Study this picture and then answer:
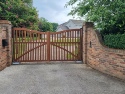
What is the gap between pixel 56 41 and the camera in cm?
963

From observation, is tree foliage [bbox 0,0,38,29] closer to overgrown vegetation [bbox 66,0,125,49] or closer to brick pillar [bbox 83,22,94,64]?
brick pillar [bbox 83,22,94,64]

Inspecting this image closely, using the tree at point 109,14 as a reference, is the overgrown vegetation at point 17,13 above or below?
above

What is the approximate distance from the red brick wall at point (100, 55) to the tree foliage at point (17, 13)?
8.38 meters

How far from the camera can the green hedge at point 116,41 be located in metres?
6.14

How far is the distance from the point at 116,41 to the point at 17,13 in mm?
11926

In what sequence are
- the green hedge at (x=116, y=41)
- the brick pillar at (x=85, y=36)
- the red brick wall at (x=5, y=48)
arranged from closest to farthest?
the green hedge at (x=116, y=41) → the red brick wall at (x=5, y=48) → the brick pillar at (x=85, y=36)

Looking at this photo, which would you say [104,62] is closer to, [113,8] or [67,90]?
[113,8]

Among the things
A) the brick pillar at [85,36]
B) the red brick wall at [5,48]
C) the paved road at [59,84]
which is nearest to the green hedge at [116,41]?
the paved road at [59,84]

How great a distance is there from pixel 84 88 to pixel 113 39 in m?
2.64

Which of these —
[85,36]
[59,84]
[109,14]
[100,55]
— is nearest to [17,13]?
[85,36]

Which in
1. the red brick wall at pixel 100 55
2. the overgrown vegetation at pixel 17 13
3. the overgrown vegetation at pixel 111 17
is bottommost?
the red brick wall at pixel 100 55

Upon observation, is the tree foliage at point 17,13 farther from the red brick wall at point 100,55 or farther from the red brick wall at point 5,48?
the red brick wall at point 100,55

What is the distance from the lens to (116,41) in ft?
21.2

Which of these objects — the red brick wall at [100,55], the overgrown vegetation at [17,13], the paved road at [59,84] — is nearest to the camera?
the paved road at [59,84]
